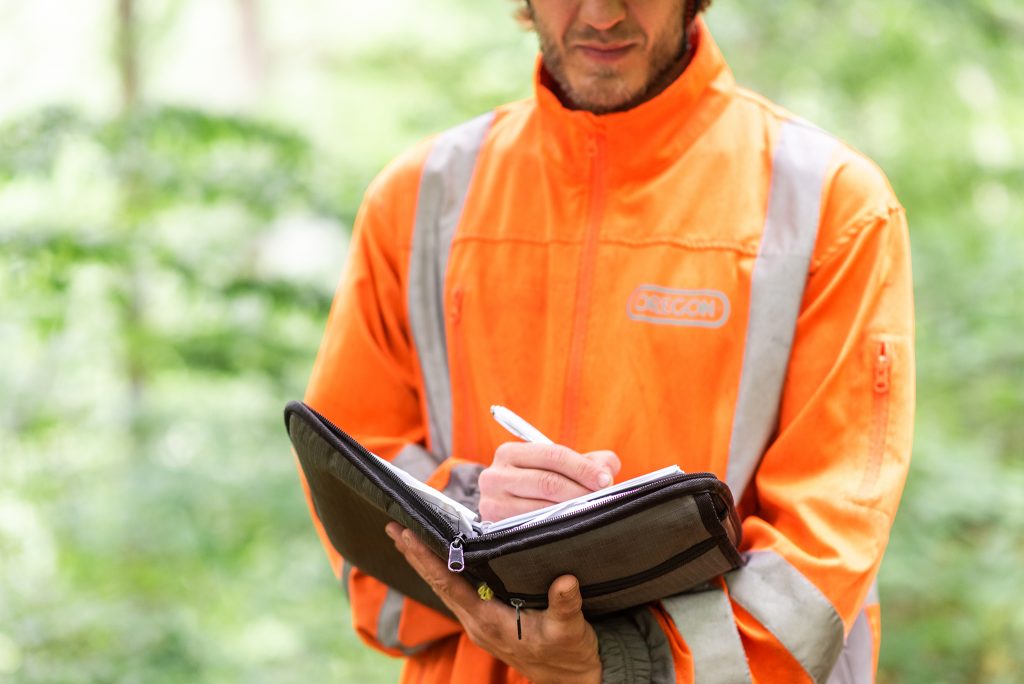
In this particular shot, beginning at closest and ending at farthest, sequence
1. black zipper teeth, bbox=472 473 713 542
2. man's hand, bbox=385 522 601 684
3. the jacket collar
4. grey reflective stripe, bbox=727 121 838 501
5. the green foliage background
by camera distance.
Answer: black zipper teeth, bbox=472 473 713 542 → man's hand, bbox=385 522 601 684 → grey reflective stripe, bbox=727 121 838 501 → the jacket collar → the green foliage background

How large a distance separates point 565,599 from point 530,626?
85mm

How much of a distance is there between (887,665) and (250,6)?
23.9ft

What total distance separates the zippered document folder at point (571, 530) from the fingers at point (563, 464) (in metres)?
0.04

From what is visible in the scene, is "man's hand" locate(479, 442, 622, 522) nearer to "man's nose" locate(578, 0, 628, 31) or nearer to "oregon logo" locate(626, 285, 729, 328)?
"oregon logo" locate(626, 285, 729, 328)

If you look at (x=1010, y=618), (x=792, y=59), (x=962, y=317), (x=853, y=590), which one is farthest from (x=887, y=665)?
(x=853, y=590)

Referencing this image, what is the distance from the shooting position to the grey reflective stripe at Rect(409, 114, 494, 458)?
5.99 ft

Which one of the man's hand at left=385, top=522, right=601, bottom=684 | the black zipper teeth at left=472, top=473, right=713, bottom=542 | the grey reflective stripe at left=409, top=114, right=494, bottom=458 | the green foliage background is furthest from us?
the green foliage background

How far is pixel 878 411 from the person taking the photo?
1.56 m

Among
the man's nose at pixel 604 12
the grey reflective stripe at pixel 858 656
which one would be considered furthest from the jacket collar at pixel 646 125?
the grey reflective stripe at pixel 858 656

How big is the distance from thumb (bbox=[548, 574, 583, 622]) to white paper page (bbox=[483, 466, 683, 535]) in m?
0.10

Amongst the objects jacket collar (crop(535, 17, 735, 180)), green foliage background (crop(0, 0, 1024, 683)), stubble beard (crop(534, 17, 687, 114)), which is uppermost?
stubble beard (crop(534, 17, 687, 114))

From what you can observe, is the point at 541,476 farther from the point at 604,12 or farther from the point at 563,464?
the point at 604,12

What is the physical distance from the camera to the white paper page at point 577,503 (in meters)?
1.40

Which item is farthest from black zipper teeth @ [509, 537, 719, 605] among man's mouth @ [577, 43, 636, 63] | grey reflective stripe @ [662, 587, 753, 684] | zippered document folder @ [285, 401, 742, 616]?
man's mouth @ [577, 43, 636, 63]
